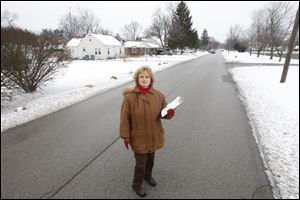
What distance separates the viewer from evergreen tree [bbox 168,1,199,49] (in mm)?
60469

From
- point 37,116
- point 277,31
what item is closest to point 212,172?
point 37,116

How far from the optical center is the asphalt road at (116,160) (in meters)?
3.31

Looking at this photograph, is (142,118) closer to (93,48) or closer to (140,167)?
(140,167)

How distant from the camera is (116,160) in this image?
4.18 m

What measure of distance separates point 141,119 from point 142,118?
2 cm

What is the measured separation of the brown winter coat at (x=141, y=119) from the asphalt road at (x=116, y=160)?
731mm

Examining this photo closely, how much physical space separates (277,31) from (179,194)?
44.4m

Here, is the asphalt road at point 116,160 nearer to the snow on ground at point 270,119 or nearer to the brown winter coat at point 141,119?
the snow on ground at point 270,119

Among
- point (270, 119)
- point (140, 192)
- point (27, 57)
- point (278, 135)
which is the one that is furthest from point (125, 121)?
point (27, 57)

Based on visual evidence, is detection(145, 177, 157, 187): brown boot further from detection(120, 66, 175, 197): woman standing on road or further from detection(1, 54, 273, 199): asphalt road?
detection(120, 66, 175, 197): woman standing on road

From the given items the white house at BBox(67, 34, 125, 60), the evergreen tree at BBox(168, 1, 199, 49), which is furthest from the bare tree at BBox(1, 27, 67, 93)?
the evergreen tree at BBox(168, 1, 199, 49)

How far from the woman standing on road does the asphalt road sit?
586 mm

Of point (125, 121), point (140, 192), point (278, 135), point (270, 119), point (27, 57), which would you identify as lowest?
point (140, 192)

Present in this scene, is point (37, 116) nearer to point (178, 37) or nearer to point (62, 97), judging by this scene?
point (62, 97)
